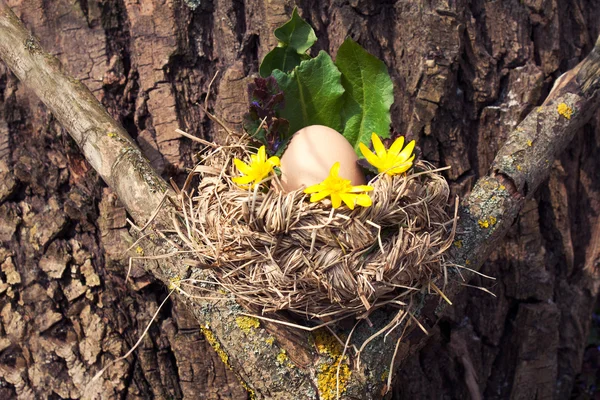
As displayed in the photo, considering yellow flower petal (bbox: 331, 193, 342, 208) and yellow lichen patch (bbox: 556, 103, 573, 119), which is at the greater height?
yellow lichen patch (bbox: 556, 103, 573, 119)

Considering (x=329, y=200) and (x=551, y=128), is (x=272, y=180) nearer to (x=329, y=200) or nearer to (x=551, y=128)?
(x=329, y=200)

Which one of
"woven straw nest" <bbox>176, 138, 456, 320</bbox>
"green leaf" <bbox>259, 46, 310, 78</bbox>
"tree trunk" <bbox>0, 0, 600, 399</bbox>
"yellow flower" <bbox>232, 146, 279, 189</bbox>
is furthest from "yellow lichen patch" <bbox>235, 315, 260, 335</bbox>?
"green leaf" <bbox>259, 46, 310, 78</bbox>

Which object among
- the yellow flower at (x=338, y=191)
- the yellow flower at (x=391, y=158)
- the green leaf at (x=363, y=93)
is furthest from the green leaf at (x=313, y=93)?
the yellow flower at (x=338, y=191)

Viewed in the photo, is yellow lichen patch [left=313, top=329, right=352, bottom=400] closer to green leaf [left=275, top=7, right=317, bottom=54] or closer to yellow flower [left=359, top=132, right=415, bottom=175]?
yellow flower [left=359, top=132, right=415, bottom=175]

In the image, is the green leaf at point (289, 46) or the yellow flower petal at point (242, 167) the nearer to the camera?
the yellow flower petal at point (242, 167)

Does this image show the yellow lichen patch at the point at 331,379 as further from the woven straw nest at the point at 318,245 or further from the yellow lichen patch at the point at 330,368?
the woven straw nest at the point at 318,245

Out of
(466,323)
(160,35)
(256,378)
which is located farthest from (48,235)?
(466,323)

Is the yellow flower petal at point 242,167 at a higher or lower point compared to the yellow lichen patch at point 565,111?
higher
